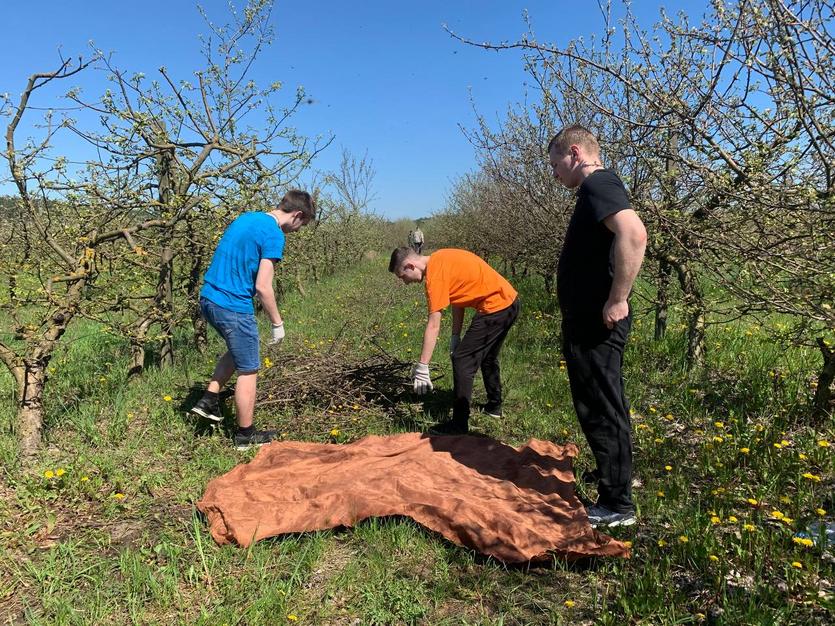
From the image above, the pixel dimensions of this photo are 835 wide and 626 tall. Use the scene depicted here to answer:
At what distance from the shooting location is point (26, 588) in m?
2.21

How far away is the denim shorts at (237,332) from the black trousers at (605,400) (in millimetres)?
2185

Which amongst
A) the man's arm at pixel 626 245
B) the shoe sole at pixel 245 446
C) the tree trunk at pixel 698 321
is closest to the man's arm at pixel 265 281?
the shoe sole at pixel 245 446

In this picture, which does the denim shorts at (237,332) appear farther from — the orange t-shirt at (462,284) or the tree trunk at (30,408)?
the orange t-shirt at (462,284)

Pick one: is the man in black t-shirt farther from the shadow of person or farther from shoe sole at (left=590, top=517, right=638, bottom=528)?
the shadow of person

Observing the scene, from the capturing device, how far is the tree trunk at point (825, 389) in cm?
348

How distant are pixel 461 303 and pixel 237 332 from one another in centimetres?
169

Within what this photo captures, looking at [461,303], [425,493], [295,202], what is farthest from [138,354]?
[425,493]

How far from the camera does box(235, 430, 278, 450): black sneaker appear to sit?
11.7 feet

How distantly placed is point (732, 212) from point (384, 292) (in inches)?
385

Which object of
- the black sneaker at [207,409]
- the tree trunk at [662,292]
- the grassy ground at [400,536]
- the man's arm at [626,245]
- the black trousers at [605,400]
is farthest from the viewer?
the tree trunk at [662,292]

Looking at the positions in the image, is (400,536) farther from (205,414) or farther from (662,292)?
(662,292)

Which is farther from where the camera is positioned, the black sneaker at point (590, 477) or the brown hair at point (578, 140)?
the black sneaker at point (590, 477)

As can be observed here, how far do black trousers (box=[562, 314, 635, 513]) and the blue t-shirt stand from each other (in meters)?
2.10

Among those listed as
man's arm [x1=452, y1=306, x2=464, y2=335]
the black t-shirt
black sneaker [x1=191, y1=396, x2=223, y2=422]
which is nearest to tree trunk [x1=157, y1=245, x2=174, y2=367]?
black sneaker [x1=191, y1=396, x2=223, y2=422]
